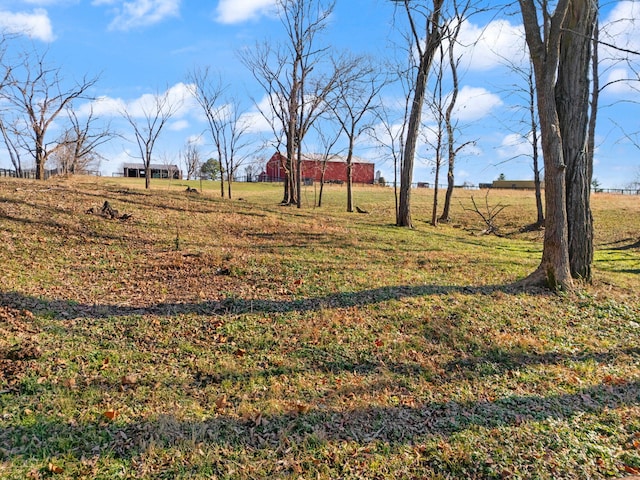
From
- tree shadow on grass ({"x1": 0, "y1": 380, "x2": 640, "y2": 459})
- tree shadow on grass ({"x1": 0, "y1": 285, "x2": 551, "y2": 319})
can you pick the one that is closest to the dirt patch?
tree shadow on grass ({"x1": 0, "y1": 285, "x2": 551, "y2": 319})

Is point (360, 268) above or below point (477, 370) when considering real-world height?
above

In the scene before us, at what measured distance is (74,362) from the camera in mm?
4023

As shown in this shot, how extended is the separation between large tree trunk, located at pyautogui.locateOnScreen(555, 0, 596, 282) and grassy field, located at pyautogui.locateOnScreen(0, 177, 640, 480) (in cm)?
84

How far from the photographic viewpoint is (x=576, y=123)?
7152 mm

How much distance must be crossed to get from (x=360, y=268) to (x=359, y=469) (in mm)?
4970

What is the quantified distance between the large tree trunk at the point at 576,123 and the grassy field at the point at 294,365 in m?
0.84

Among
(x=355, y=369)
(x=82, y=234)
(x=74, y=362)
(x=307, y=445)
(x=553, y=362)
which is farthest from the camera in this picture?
(x=82, y=234)

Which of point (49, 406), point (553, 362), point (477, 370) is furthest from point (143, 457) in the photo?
point (553, 362)

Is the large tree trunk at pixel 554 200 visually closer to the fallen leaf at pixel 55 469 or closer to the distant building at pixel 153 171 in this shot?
the fallen leaf at pixel 55 469

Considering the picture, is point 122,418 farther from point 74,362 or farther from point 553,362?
point 553,362

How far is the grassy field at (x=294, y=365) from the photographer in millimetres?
3061

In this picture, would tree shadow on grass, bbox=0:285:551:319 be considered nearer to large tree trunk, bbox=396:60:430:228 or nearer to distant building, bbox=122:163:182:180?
large tree trunk, bbox=396:60:430:228

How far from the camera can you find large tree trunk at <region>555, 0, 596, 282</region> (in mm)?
→ 7148

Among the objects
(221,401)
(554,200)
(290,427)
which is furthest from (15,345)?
(554,200)
